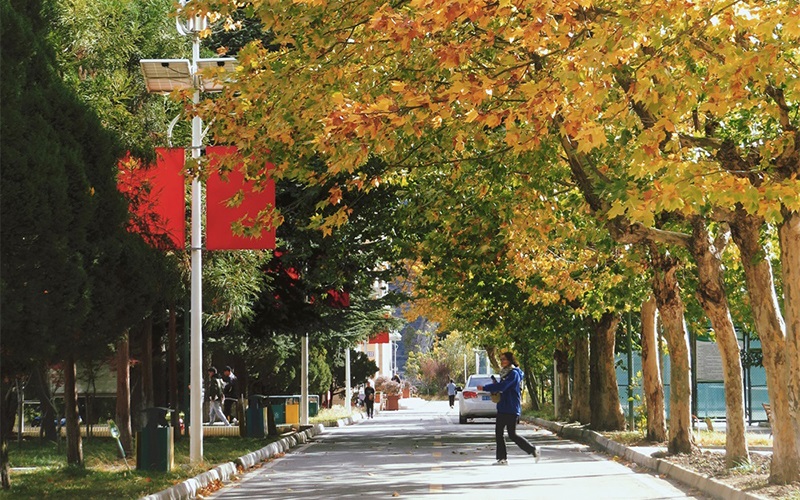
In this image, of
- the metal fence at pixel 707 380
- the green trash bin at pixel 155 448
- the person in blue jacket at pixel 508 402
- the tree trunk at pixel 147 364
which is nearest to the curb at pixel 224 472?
the green trash bin at pixel 155 448

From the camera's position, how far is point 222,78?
1579cm

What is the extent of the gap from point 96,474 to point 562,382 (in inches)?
1147

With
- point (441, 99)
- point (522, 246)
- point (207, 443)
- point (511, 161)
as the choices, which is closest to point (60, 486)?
point (441, 99)

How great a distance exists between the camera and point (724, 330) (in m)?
19.0

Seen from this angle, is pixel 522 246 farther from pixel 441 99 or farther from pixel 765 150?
pixel 441 99

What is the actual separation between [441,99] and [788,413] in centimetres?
706

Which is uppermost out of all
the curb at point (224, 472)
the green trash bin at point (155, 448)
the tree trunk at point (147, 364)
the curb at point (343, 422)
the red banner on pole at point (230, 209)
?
the red banner on pole at point (230, 209)

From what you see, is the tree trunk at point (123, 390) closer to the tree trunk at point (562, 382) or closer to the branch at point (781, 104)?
the branch at point (781, 104)

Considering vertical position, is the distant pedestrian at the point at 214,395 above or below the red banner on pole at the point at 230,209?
below

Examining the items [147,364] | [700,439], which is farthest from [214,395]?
[700,439]

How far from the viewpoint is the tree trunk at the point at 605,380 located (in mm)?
32625

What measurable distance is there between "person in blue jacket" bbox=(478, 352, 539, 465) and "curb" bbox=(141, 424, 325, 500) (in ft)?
14.7

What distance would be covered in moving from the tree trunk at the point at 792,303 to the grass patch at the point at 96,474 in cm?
792

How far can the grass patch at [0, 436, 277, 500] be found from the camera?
49.2 feet
